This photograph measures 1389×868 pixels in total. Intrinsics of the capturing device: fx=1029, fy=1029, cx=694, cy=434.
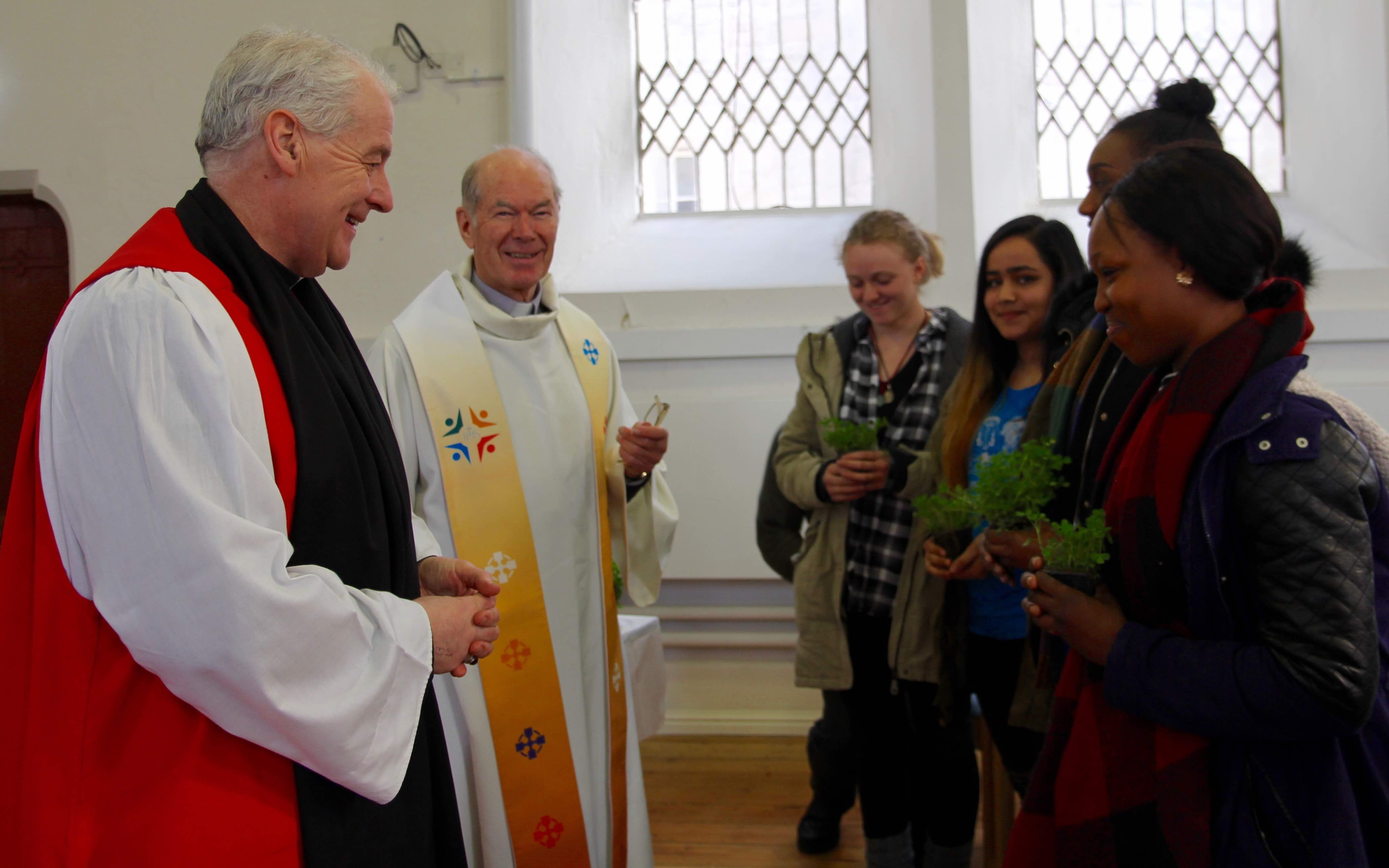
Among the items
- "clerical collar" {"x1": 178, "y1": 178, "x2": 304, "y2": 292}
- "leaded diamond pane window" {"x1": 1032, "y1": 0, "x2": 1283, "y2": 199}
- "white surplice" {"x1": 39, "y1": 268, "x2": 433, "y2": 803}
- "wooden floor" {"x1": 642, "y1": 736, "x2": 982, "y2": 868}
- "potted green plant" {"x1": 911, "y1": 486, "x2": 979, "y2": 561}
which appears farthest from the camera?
"leaded diamond pane window" {"x1": 1032, "y1": 0, "x2": 1283, "y2": 199}

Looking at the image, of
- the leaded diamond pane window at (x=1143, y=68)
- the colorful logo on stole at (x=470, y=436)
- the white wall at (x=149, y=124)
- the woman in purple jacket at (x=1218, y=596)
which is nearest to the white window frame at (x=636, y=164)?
the white wall at (x=149, y=124)

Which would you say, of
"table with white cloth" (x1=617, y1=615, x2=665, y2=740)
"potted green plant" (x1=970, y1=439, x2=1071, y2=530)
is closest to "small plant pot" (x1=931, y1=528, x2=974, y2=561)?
"potted green plant" (x1=970, y1=439, x2=1071, y2=530)

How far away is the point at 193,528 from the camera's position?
1161 mm

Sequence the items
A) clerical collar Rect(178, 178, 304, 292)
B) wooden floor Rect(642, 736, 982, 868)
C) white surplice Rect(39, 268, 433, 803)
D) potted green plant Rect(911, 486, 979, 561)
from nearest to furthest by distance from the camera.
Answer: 1. white surplice Rect(39, 268, 433, 803)
2. clerical collar Rect(178, 178, 304, 292)
3. potted green plant Rect(911, 486, 979, 561)
4. wooden floor Rect(642, 736, 982, 868)

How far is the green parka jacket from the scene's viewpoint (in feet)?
8.25

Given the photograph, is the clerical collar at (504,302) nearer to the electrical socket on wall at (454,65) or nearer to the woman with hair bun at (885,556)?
the woman with hair bun at (885,556)

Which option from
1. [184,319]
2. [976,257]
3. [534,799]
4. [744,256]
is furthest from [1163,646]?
[744,256]

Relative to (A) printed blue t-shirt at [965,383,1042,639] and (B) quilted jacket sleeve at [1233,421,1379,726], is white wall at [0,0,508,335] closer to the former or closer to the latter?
(A) printed blue t-shirt at [965,383,1042,639]

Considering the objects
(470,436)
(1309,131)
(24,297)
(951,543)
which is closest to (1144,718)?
(951,543)

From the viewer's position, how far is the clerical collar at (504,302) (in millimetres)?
2615

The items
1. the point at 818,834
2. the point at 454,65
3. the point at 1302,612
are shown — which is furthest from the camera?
the point at 454,65

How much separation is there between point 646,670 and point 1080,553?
5.80ft

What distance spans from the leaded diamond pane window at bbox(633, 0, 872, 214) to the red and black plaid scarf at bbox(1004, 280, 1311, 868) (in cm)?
363

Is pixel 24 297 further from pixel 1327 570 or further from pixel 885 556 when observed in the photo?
pixel 1327 570
